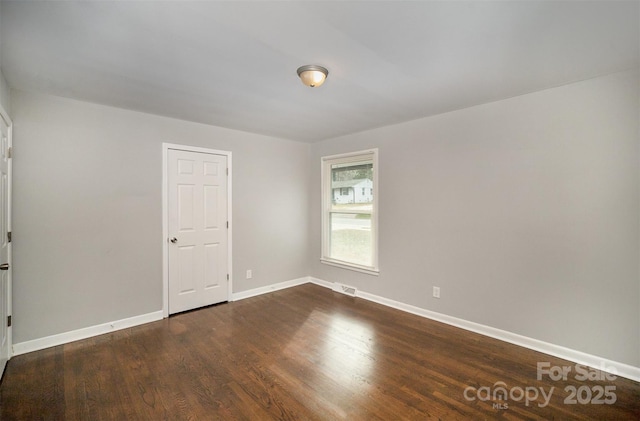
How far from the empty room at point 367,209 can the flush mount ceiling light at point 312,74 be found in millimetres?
16

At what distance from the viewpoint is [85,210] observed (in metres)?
2.98

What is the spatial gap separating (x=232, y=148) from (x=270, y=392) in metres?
3.15

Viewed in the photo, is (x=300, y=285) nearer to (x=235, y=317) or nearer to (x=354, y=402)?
(x=235, y=317)

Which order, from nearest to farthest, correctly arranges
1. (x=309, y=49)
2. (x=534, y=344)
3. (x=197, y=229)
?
1. (x=309, y=49)
2. (x=534, y=344)
3. (x=197, y=229)

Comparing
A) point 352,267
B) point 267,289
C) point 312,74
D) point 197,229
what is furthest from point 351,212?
point 312,74

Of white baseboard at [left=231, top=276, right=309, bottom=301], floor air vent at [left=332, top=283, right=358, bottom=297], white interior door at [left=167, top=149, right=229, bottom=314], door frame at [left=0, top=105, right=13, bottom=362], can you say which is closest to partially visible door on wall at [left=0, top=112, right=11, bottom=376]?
door frame at [left=0, top=105, right=13, bottom=362]

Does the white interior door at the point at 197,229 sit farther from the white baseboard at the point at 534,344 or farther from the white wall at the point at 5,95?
the white baseboard at the point at 534,344

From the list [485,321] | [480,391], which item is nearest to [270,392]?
[480,391]

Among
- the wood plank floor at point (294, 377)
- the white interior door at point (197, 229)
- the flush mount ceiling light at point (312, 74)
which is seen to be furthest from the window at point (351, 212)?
the flush mount ceiling light at point (312, 74)

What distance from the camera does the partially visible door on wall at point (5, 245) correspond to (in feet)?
7.58

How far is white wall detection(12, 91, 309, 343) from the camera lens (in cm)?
270

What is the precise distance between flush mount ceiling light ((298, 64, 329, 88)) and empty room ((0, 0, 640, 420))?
0.05 feet

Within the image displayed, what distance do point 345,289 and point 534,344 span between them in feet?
7.80

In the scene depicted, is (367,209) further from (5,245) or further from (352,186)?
(5,245)
